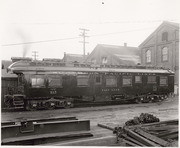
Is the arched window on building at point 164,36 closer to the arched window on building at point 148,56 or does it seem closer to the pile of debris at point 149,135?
the arched window on building at point 148,56

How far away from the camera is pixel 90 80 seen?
15.8 meters

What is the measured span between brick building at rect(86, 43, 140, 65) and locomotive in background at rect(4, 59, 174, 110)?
51.5ft

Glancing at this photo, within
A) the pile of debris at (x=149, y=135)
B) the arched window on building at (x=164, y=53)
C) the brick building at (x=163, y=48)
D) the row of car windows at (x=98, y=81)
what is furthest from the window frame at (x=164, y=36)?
the pile of debris at (x=149, y=135)

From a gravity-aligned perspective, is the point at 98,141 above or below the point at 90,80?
below

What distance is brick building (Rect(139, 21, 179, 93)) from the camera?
24.6 meters

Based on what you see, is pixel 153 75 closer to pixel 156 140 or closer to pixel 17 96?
pixel 17 96

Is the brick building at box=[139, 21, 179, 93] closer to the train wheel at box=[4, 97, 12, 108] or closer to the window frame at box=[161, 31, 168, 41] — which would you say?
the window frame at box=[161, 31, 168, 41]

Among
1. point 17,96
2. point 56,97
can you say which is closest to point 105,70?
point 56,97

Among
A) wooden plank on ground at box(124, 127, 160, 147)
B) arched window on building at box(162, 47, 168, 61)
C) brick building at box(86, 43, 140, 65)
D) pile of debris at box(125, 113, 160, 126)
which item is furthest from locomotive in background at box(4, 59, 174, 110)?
brick building at box(86, 43, 140, 65)

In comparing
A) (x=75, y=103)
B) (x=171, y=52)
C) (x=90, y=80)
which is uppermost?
(x=171, y=52)

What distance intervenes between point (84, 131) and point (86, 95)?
26.2 ft

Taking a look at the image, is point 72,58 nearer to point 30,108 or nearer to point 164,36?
point 164,36

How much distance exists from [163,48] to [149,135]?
21715 mm

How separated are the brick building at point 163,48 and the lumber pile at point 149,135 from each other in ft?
57.7
